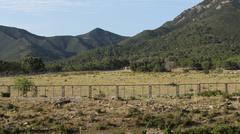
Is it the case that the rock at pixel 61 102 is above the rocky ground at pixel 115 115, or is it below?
above

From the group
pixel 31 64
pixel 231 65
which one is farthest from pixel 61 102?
pixel 31 64

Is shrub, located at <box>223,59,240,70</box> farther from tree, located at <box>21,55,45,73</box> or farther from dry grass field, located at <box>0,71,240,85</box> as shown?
tree, located at <box>21,55,45,73</box>

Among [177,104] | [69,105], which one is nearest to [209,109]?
[177,104]

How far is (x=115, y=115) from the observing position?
1379 inches

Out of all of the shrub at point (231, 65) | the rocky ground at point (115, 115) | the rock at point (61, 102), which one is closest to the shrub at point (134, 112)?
the rocky ground at point (115, 115)

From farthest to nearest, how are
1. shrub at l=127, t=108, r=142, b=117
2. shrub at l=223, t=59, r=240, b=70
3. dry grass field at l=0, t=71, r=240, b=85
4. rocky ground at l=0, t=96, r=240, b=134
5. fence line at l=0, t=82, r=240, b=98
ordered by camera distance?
shrub at l=223, t=59, r=240, b=70
dry grass field at l=0, t=71, r=240, b=85
fence line at l=0, t=82, r=240, b=98
shrub at l=127, t=108, r=142, b=117
rocky ground at l=0, t=96, r=240, b=134

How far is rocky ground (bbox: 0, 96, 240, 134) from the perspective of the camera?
1216 inches

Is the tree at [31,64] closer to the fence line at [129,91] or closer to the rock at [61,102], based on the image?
the fence line at [129,91]

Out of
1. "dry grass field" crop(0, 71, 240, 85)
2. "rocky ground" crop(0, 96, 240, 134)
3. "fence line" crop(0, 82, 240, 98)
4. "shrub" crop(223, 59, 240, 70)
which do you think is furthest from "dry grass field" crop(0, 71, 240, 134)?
"shrub" crop(223, 59, 240, 70)

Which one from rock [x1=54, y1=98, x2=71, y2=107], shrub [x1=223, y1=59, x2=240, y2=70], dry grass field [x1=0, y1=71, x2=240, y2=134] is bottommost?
dry grass field [x1=0, y1=71, x2=240, y2=134]

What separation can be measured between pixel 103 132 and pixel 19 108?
10061mm

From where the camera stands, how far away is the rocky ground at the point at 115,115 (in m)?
30.9

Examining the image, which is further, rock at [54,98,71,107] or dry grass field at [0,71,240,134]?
rock at [54,98,71,107]

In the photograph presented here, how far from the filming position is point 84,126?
103 feet
